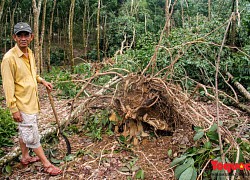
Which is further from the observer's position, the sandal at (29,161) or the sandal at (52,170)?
the sandal at (29,161)

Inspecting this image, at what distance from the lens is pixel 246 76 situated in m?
5.27

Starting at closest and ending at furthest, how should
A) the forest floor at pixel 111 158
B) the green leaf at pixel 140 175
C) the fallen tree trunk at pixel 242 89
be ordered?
the green leaf at pixel 140 175
the forest floor at pixel 111 158
the fallen tree trunk at pixel 242 89

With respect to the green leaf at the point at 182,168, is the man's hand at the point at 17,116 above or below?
above

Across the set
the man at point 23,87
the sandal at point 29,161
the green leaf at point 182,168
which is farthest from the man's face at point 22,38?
the green leaf at point 182,168

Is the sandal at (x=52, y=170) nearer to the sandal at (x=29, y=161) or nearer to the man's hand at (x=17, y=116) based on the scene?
the sandal at (x=29, y=161)

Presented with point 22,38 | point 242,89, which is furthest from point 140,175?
point 242,89

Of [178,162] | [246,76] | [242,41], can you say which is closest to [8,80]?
[178,162]

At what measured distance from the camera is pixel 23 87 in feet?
8.32

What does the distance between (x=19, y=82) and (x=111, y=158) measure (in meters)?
1.41

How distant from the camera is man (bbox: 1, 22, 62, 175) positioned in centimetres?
242

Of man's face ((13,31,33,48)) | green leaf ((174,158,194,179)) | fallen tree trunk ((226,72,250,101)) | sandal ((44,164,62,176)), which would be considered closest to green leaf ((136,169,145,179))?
green leaf ((174,158,194,179))

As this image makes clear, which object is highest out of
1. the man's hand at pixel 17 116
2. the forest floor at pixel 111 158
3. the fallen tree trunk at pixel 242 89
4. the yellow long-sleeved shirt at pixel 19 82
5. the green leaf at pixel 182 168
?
the yellow long-sleeved shirt at pixel 19 82

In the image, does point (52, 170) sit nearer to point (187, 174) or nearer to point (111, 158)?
point (111, 158)

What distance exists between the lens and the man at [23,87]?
2416 millimetres
